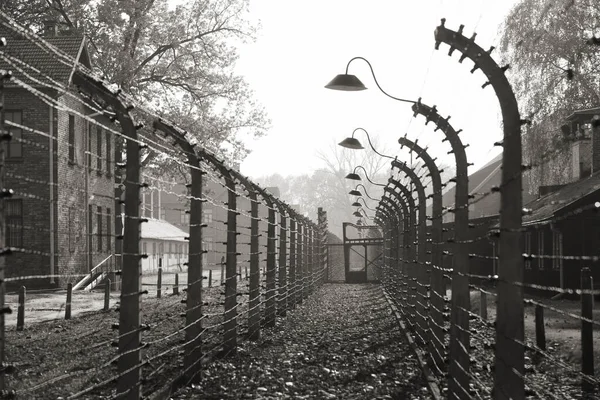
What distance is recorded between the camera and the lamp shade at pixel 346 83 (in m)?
12.1

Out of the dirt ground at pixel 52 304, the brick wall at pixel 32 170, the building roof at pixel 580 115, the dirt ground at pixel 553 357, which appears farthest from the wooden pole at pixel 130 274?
the brick wall at pixel 32 170

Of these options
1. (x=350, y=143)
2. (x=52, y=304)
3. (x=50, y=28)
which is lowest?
(x=52, y=304)

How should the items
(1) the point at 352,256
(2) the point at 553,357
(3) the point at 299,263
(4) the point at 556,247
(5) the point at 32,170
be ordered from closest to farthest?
1. (2) the point at 553,357
2. (3) the point at 299,263
3. (4) the point at 556,247
4. (5) the point at 32,170
5. (1) the point at 352,256

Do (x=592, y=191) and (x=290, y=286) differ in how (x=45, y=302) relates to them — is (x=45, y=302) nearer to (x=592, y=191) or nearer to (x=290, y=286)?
(x=290, y=286)

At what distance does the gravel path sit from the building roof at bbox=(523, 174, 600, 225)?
7833mm

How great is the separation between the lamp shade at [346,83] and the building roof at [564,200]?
365 inches

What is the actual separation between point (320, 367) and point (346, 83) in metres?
4.22

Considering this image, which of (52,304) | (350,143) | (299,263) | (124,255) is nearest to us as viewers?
(124,255)

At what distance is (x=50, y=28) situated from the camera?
3231 cm

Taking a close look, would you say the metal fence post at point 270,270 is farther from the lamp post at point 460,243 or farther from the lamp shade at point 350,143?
the lamp post at point 460,243

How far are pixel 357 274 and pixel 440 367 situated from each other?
29.7 meters

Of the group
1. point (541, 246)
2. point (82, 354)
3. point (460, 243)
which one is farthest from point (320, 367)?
point (541, 246)

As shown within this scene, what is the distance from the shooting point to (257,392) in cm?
842

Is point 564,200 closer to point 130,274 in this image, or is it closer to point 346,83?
point 346,83
